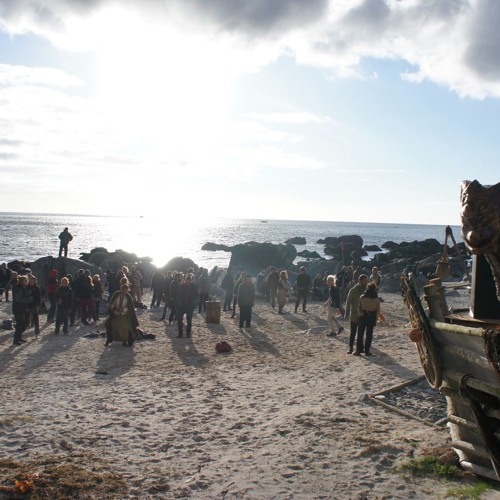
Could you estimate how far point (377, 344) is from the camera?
1471cm

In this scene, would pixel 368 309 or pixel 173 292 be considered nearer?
pixel 368 309

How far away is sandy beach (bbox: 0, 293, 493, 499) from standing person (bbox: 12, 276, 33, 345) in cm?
46

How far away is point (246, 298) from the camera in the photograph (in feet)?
55.5

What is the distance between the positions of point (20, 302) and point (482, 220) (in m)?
11.8

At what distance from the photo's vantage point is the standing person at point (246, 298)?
16688 mm

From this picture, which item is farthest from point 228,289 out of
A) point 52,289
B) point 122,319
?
point 122,319

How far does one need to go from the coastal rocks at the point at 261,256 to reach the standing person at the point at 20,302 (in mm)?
33338

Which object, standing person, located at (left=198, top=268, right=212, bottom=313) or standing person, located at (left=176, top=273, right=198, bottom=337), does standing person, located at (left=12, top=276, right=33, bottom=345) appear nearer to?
standing person, located at (left=176, top=273, right=198, bottom=337)

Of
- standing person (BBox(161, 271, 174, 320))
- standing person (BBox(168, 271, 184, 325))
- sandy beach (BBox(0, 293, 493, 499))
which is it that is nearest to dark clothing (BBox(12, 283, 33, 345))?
sandy beach (BBox(0, 293, 493, 499))

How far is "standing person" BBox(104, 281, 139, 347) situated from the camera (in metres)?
13.9

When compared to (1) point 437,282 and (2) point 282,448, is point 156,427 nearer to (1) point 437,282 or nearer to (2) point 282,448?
(2) point 282,448

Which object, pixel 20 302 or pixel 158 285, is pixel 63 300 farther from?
pixel 158 285

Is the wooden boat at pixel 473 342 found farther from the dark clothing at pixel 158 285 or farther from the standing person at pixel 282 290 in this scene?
the dark clothing at pixel 158 285

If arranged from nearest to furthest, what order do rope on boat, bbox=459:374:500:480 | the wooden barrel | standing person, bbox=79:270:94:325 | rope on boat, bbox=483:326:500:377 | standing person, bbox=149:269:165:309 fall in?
rope on boat, bbox=483:326:500:377 → rope on boat, bbox=459:374:500:480 → standing person, bbox=79:270:94:325 → the wooden barrel → standing person, bbox=149:269:165:309
